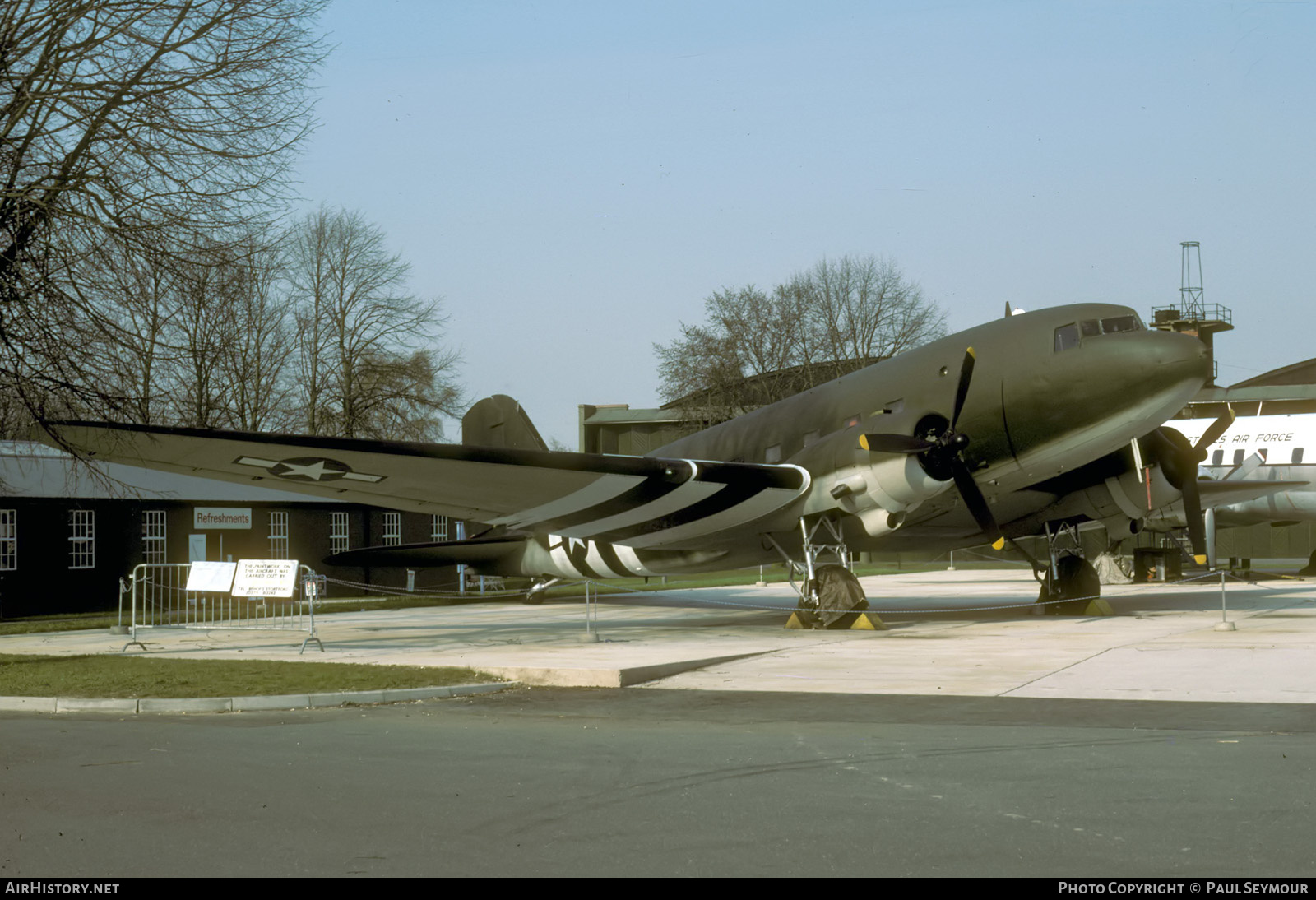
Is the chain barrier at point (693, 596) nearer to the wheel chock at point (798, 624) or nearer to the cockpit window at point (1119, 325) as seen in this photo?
the wheel chock at point (798, 624)

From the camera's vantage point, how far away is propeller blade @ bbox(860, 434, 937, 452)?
57.6ft

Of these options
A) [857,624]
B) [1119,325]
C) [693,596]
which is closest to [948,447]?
[1119,325]

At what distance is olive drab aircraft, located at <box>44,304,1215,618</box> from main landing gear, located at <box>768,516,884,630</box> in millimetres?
52

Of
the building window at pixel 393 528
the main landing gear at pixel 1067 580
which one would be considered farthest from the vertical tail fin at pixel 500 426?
the building window at pixel 393 528

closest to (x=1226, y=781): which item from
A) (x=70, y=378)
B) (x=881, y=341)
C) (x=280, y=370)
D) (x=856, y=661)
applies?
(x=856, y=661)

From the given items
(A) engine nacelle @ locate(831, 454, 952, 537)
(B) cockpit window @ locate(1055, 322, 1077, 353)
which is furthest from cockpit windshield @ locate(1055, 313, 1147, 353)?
(A) engine nacelle @ locate(831, 454, 952, 537)

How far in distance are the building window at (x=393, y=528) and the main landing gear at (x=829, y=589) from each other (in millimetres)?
21264

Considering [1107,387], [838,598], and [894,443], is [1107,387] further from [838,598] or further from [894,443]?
[838,598]

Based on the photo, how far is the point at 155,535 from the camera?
109 feet

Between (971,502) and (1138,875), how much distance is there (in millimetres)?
13265

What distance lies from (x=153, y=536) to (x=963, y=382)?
24.6 metres

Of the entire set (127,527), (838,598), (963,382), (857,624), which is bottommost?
(857,624)

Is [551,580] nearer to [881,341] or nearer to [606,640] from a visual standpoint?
[606,640]

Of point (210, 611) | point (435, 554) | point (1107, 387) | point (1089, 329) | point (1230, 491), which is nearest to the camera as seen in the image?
point (1107, 387)
